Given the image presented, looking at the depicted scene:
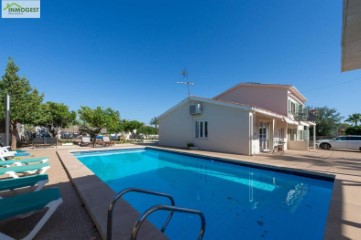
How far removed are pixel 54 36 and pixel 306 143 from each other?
2420 cm

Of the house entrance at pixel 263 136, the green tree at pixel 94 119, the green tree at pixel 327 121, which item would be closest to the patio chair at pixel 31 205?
the house entrance at pixel 263 136

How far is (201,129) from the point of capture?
1703cm

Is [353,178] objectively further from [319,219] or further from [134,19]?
[134,19]

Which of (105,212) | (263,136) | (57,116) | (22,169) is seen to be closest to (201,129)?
(263,136)

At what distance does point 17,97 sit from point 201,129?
16440 millimetres

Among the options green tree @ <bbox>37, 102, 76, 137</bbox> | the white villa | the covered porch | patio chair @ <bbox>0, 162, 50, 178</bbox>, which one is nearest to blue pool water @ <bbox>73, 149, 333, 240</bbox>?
patio chair @ <bbox>0, 162, 50, 178</bbox>

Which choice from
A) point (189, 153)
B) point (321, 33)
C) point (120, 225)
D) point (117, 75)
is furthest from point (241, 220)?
point (117, 75)

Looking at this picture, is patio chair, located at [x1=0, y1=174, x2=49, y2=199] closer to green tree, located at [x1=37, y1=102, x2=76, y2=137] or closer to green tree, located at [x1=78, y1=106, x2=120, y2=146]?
green tree, located at [x1=78, y1=106, x2=120, y2=146]

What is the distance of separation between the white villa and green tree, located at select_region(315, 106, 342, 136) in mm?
7288

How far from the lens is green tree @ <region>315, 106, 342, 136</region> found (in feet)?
88.8

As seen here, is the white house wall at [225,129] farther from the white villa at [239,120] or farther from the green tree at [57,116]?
the green tree at [57,116]

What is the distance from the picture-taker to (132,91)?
31.7m

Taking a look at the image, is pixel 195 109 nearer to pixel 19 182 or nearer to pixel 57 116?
pixel 19 182

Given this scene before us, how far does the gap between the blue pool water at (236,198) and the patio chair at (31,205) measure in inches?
105
